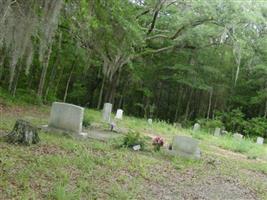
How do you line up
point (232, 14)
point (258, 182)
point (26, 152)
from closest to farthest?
1. point (26, 152)
2. point (258, 182)
3. point (232, 14)

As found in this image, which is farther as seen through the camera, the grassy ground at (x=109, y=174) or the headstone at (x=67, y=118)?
the headstone at (x=67, y=118)

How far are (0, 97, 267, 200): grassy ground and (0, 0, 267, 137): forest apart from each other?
2.37m

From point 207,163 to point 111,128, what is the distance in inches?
152

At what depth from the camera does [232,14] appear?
18.7m

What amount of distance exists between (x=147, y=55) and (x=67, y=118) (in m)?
16.7

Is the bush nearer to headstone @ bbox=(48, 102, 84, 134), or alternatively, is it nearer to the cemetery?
the cemetery

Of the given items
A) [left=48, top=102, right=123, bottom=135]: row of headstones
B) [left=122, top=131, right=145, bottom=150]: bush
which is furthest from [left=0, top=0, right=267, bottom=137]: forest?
[left=122, top=131, right=145, bottom=150]: bush

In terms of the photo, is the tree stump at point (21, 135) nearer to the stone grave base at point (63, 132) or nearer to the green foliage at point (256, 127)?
the stone grave base at point (63, 132)

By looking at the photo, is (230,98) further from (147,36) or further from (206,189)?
(206,189)

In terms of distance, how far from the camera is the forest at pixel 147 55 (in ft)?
33.6

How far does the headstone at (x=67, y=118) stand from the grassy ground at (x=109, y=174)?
40cm

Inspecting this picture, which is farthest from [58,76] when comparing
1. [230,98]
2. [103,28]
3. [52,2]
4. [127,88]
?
[52,2]

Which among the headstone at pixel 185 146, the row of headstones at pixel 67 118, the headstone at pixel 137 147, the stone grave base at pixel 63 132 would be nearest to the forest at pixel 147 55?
the row of headstones at pixel 67 118

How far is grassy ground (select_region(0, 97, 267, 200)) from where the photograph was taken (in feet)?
18.2
